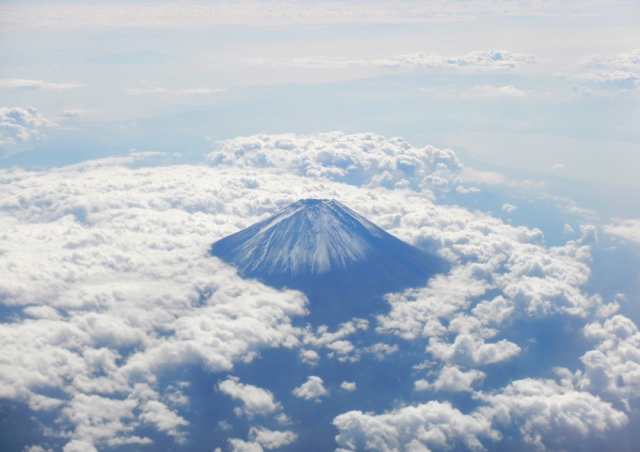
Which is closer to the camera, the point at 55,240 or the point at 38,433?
the point at 38,433

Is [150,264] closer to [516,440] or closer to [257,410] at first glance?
[257,410]

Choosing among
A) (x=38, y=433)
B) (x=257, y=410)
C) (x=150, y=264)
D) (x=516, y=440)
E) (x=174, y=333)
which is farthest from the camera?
(x=150, y=264)

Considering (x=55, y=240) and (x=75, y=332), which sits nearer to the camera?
(x=75, y=332)

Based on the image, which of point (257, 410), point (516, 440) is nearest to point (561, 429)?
point (516, 440)

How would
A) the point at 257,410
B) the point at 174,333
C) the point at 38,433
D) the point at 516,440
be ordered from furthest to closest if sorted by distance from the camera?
the point at 174,333, the point at 257,410, the point at 516,440, the point at 38,433

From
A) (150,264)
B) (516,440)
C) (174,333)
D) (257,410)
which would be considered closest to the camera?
(516,440)

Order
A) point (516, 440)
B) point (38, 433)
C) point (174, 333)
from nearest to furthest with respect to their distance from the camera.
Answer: point (38, 433) < point (516, 440) < point (174, 333)

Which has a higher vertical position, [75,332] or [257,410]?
[75,332]

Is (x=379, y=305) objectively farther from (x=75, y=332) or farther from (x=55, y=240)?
(x=55, y=240)

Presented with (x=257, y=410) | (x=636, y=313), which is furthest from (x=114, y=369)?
(x=636, y=313)
